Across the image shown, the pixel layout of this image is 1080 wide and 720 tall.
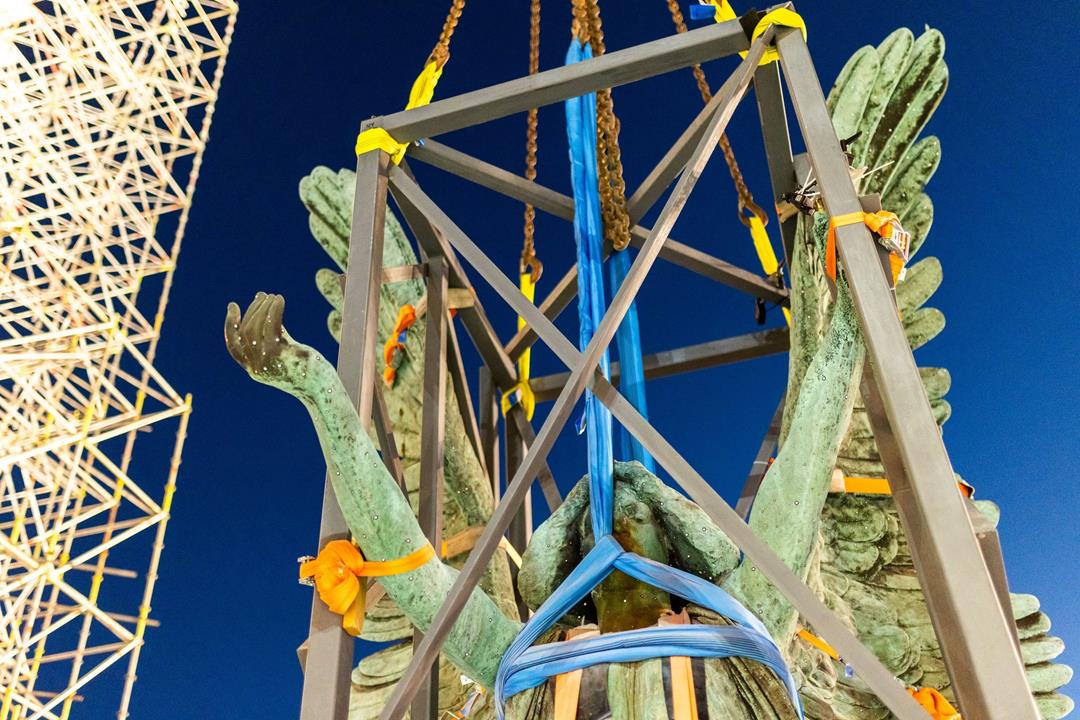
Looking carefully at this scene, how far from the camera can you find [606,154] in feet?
12.8

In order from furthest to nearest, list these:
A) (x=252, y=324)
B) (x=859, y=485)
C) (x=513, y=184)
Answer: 1. (x=513, y=184)
2. (x=859, y=485)
3. (x=252, y=324)

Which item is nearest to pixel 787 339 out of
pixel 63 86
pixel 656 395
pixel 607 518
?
pixel 607 518

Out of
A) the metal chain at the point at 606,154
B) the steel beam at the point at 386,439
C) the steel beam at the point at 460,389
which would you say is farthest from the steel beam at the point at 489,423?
the metal chain at the point at 606,154

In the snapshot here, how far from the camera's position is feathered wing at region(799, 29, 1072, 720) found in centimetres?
385

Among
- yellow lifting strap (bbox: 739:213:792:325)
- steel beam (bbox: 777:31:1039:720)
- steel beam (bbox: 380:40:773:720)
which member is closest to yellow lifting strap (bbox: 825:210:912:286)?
steel beam (bbox: 777:31:1039:720)

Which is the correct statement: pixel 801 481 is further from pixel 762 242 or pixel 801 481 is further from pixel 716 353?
pixel 716 353

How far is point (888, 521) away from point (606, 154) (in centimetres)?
203

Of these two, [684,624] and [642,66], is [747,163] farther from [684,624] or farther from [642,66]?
[684,624]

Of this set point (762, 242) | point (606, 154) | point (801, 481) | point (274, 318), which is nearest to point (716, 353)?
point (762, 242)

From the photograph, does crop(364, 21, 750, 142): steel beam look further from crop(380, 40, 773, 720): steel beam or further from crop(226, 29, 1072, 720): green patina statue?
crop(226, 29, 1072, 720): green patina statue

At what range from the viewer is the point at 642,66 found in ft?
11.1

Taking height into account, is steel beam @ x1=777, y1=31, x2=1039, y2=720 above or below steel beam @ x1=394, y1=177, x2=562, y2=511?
below

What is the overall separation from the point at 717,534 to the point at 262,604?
14081 millimetres

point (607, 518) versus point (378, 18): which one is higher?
point (378, 18)
